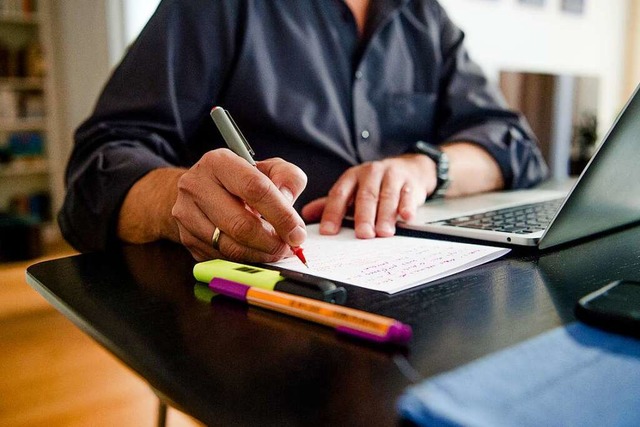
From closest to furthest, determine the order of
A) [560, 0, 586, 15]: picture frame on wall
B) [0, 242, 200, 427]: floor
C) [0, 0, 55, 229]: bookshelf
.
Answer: [0, 242, 200, 427]: floor < [0, 0, 55, 229]: bookshelf < [560, 0, 586, 15]: picture frame on wall

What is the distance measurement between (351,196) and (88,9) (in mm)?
2798

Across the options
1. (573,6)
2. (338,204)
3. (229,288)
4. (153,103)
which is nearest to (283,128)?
(153,103)

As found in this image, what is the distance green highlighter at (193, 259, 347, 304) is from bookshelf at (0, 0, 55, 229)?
3.38 meters

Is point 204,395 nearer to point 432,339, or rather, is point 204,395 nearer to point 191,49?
point 432,339

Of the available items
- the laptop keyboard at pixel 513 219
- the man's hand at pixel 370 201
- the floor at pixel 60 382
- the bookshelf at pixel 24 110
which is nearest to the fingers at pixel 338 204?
the man's hand at pixel 370 201

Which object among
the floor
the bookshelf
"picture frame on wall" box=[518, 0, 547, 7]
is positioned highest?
"picture frame on wall" box=[518, 0, 547, 7]

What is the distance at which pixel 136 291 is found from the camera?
0.45 metres

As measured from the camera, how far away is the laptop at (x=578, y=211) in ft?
1.54

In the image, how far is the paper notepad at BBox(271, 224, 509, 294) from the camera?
Result: 17.3 inches

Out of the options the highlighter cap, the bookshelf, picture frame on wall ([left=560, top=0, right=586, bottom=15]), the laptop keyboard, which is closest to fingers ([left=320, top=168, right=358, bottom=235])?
the laptop keyboard

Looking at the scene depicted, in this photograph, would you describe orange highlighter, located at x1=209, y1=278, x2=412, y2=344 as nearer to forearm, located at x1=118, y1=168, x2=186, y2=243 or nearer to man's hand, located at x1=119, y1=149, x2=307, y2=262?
man's hand, located at x1=119, y1=149, x2=307, y2=262

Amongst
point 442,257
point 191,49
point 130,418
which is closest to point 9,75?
point 130,418

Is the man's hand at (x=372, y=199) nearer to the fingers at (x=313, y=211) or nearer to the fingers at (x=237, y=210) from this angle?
the fingers at (x=313, y=211)

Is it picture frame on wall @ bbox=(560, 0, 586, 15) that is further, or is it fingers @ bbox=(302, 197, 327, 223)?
picture frame on wall @ bbox=(560, 0, 586, 15)
